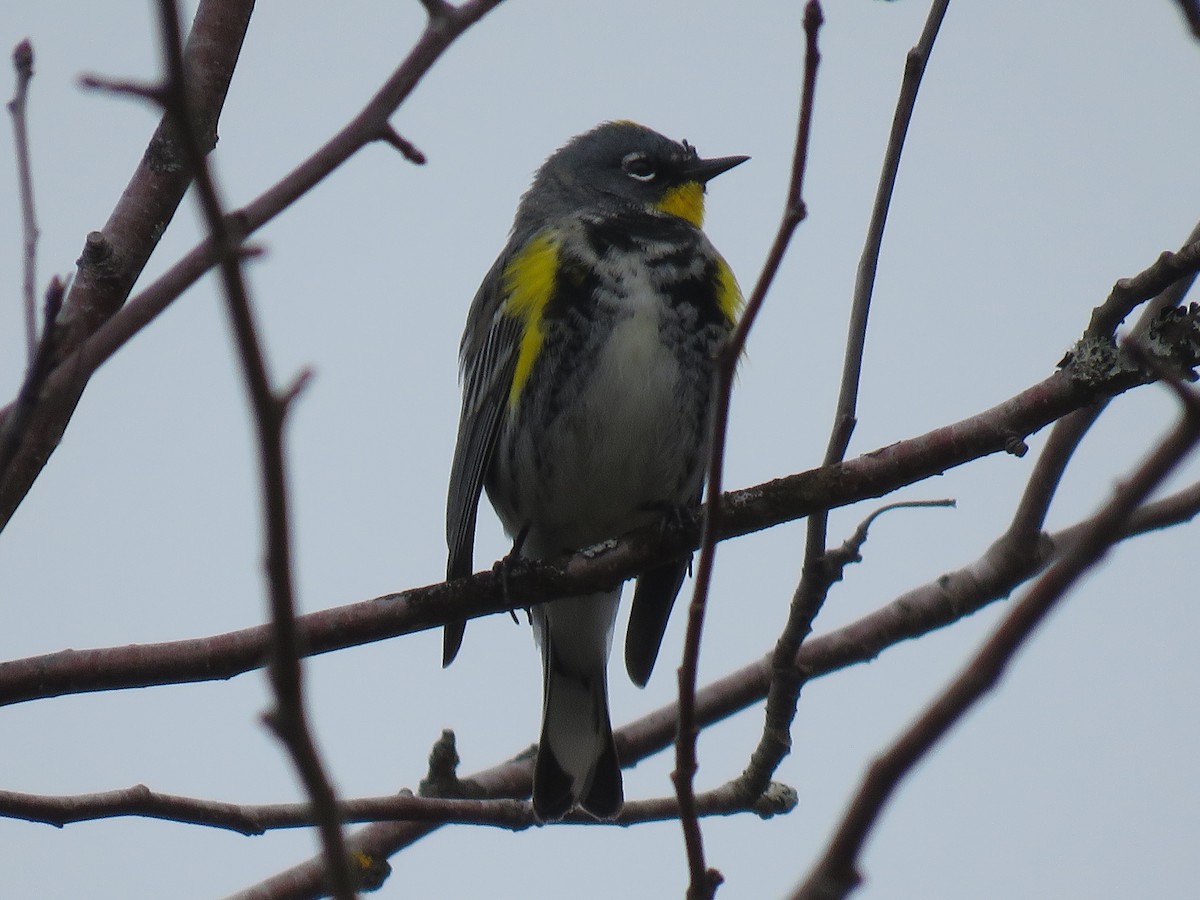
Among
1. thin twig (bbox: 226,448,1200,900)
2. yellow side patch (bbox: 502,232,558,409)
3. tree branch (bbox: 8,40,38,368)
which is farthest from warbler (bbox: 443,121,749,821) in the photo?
tree branch (bbox: 8,40,38,368)

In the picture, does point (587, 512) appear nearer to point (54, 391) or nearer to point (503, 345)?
point (503, 345)

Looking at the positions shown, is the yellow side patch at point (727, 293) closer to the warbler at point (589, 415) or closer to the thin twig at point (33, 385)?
the warbler at point (589, 415)

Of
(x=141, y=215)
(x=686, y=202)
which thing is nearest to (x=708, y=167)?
(x=686, y=202)

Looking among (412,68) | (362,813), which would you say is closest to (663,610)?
(362,813)

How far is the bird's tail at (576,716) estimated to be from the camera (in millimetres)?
4660

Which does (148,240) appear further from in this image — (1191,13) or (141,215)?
(1191,13)

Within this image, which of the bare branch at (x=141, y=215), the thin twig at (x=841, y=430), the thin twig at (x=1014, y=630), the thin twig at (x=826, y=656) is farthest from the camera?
the thin twig at (x=826, y=656)

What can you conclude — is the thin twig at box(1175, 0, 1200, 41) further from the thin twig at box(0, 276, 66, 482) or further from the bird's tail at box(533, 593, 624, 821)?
the bird's tail at box(533, 593, 624, 821)

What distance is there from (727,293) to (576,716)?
1.75 m

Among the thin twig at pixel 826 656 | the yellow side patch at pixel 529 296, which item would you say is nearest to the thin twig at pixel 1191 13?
the thin twig at pixel 826 656

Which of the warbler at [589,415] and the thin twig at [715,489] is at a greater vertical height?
the warbler at [589,415]

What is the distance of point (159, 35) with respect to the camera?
1.34 meters

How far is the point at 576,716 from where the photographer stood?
5539 mm

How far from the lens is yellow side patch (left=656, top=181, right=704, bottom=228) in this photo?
6.75 meters
